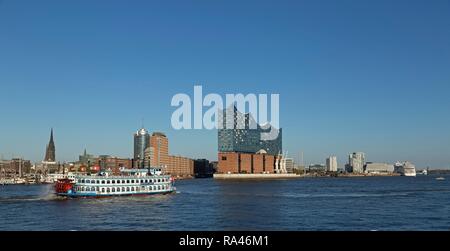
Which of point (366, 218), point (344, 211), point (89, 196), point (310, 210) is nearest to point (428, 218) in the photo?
point (366, 218)

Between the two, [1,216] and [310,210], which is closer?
[1,216]

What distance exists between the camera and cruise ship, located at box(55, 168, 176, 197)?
60.8 m

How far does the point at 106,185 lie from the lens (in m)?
61.9

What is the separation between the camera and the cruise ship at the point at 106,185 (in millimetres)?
60750
